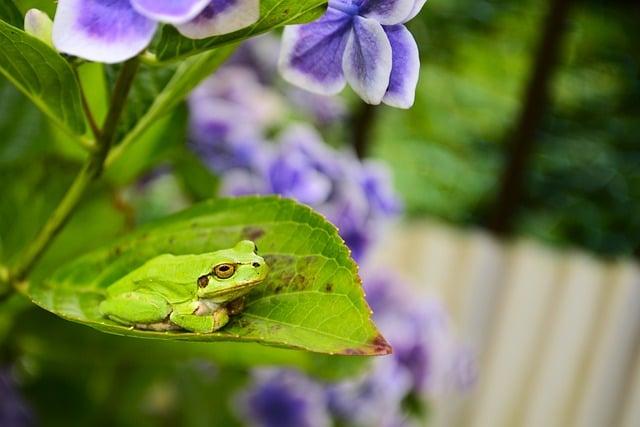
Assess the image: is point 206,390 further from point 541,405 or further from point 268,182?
point 541,405

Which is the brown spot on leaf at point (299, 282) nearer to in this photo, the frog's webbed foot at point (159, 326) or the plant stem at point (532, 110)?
the frog's webbed foot at point (159, 326)

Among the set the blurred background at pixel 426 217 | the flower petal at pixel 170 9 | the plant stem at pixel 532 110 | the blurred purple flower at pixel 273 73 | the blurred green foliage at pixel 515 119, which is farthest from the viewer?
the blurred green foliage at pixel 515 119

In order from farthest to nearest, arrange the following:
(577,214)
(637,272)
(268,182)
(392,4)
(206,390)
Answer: (577,214) < (637,272) < (206,390) < (268,182) < (392,4)

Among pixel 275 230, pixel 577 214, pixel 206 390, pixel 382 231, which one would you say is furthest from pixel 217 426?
pixel 577 214

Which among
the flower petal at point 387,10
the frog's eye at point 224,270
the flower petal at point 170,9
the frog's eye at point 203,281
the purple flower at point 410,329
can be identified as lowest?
the purple flower at point 410,329

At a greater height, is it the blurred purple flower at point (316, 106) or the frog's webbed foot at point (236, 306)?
the blurred purple flower at point (316, 106)

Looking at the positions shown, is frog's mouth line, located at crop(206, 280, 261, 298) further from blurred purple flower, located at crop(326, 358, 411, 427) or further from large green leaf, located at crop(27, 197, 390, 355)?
blurred purple flower, located at crop(326, 358, 411, 427)

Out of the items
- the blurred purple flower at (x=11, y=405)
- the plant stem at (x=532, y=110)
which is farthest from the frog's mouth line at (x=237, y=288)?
the plant stem at (x=532, y=110)
